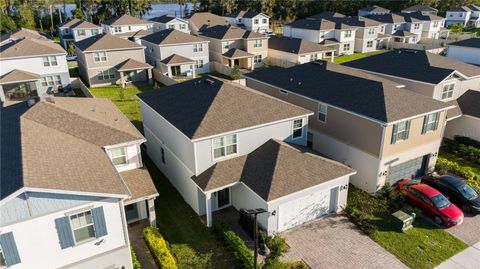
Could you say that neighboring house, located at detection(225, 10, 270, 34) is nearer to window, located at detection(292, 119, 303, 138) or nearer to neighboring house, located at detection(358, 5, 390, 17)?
neighboring house, located at detection(358, 5, 390, 17)

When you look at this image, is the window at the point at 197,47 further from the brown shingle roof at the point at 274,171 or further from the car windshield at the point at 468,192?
the car windshield at the point at 468,192

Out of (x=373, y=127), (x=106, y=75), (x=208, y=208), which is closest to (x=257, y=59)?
(x=106, y=75)

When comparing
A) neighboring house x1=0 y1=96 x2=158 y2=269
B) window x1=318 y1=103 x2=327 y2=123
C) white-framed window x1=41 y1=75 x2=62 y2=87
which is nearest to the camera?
neighboring house x1=0 y1=96 x2=158 y2=269

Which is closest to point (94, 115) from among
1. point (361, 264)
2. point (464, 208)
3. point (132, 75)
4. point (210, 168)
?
point (210, 168)

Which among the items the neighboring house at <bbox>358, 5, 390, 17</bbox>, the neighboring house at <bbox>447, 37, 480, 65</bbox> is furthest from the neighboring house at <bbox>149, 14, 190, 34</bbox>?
the neighboring house at <bbox>358, 5, 390, 17</bbox>

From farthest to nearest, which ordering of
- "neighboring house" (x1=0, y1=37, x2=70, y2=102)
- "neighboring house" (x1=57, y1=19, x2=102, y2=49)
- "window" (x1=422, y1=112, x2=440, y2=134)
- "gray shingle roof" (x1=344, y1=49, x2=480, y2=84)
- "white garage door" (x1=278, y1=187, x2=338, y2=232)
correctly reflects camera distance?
"neighboring house" (x1=57, y1=19, x2=102, y2=49), "neighboring house" (x1=0, y1=37, x2=70, y2=102), "gray shingle roof" (x1=344, y1=49, x2=480, y2=84), "window" (x1=422, y1=112, x2=440, y2=134), "white garage door" (x1=278, y1=187, x2=338, y2=232)

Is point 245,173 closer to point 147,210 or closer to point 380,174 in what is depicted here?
point 147,210

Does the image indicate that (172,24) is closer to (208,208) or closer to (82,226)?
(208,208)
